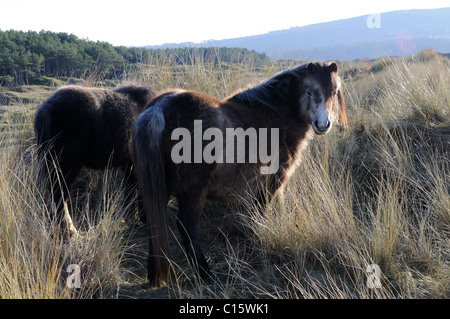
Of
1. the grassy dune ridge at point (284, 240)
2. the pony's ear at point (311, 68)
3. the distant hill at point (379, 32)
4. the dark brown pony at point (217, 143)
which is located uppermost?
the distant hill at point (379, 32)

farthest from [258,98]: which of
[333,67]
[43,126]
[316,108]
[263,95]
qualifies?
[43,126]

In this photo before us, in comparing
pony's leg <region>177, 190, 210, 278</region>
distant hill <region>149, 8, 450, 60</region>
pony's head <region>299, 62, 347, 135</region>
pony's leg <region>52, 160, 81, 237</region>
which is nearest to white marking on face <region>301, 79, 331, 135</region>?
pony's head <region>299, 62, 347, 135</region>

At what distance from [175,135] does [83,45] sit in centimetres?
1318

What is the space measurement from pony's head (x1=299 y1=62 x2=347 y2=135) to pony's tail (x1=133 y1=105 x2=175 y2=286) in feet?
5.51

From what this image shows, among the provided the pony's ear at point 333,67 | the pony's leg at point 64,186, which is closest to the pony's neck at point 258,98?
the pony's ear at point 333,67

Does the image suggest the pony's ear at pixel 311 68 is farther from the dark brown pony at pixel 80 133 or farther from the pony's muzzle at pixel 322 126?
the dark brown pony at pixel 80 133

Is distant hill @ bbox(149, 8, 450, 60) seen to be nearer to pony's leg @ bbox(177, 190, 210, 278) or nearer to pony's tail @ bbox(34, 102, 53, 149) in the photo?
pony's tail @ bbox(34, 102, 53, 149)

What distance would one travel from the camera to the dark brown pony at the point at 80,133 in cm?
417

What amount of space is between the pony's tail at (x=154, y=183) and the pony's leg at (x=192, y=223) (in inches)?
10.2

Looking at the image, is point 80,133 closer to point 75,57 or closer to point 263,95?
point 263,95

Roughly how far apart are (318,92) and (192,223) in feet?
6.32
